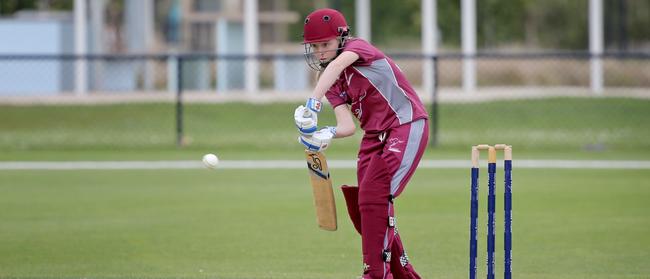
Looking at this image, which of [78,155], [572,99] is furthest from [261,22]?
[78,155]

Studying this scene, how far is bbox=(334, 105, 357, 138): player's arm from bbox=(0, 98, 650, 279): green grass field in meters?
1.75

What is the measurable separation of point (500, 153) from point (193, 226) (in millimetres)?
7139

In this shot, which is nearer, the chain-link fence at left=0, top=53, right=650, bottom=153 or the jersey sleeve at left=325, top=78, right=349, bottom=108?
the jersey sleeve at left=325, top=78, right=349, bottom=108

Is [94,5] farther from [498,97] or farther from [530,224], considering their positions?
[530,224]

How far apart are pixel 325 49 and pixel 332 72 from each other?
23cm

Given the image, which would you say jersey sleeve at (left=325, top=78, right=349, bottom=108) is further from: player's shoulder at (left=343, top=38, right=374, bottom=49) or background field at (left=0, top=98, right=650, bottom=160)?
background field at (left=0, top=98, right=650, bottom=160)

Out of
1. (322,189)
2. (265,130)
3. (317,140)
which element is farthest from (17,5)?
(317,140)

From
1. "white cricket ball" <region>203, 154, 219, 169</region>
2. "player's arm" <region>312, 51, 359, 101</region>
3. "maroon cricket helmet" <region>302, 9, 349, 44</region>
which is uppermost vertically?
"maroon cricket helmet" <region>302, 9, 349, 44</region>

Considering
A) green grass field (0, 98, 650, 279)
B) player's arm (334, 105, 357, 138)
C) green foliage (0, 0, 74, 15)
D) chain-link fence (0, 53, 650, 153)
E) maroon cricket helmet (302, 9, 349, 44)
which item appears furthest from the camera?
green foliage (0, 0, 74, 15)

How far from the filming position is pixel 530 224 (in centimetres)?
1042

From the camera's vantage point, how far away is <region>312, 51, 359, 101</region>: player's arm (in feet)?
20.4

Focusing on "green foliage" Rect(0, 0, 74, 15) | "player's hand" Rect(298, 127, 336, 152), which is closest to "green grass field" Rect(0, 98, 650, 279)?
"player's hand" Rect(298, 127, 336, 152)

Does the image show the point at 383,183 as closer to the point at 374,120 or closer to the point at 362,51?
the point at 374,120

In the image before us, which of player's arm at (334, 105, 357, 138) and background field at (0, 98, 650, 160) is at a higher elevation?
player's arm at (334, 105, 357, 138)
